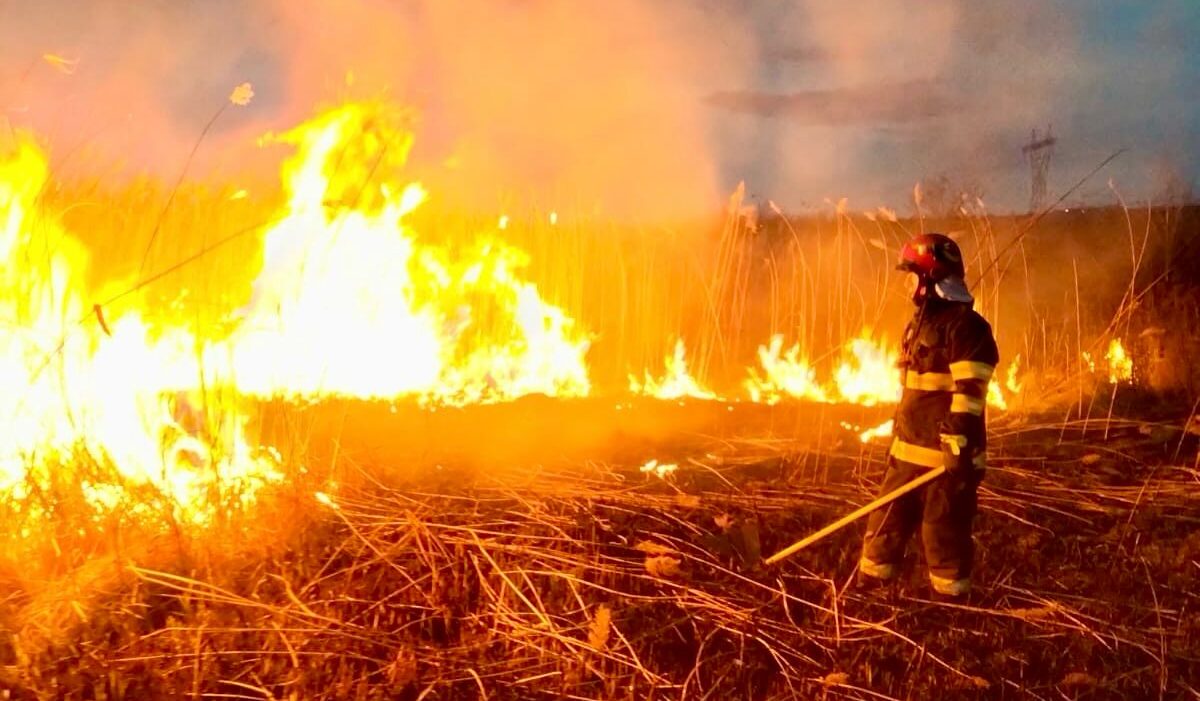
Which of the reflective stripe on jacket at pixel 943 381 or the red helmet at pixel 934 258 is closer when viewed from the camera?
the reflective stripe on jacket at pixel 943 381

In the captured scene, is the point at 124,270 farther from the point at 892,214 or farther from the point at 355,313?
the point at 892,214

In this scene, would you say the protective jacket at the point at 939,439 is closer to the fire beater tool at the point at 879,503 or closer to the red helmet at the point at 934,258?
the fire beater tool at the point at 879,503

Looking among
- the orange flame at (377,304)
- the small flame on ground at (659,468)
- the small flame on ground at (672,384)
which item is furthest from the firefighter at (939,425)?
the small flame on ground at (672,384)

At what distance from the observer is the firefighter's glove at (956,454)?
4.06 m

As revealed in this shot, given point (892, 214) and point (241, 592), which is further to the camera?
point (892, 214)

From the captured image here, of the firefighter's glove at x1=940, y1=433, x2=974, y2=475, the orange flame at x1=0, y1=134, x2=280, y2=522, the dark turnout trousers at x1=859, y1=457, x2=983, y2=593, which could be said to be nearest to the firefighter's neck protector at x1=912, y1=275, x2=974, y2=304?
the firefighter's glove at x1=940, y1=433, x2=974, y2=475

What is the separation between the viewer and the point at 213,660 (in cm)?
343

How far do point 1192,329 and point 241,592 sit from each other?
33.7 feet

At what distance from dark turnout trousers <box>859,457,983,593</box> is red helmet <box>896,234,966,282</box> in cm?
101

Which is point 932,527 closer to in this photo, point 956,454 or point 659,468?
point 956,454

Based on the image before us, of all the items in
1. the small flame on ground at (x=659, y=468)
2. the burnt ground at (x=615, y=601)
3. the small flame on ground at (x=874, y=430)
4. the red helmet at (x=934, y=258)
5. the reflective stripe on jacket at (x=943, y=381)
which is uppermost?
the red helmet at (x=934, y=258)

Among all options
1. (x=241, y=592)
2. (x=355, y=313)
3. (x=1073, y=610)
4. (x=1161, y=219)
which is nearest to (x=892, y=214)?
(x=1073, y=610)

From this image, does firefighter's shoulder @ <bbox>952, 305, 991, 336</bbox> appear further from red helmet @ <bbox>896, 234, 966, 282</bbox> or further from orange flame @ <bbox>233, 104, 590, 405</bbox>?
orange flame @ <bbox>233, 104, 590, 405</bbox>

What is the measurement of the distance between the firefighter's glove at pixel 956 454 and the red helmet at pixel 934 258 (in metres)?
0.86
